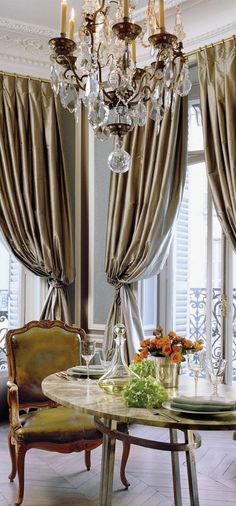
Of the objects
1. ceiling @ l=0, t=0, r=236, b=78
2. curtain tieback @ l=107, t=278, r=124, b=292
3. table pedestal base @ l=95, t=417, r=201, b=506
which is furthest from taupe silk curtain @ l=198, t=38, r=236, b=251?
table pedestal base @ l=95, t=417, r=201, b=506

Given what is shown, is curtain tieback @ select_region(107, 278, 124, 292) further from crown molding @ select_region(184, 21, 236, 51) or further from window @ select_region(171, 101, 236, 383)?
crown molding @ select_region(184, 21, 236, 51)

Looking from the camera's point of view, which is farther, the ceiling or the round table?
the ceiling

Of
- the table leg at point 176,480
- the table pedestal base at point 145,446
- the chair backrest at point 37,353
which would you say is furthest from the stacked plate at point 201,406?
the chair backrest at point 37,353

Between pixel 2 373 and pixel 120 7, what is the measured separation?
2.86 m

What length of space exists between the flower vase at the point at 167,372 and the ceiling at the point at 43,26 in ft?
8.28

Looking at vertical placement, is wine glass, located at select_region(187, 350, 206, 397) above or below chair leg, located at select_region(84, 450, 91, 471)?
above

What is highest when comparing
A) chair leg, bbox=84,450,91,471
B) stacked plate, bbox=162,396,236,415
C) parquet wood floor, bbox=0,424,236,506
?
stacked plate, bbox=162,396,236,415

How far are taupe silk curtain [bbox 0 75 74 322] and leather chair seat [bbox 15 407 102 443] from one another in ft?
5.71

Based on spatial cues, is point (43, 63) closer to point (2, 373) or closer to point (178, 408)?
point (2, 373)

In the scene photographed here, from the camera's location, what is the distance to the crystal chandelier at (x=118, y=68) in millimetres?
2416

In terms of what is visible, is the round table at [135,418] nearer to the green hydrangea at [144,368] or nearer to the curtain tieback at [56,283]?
the green hydrangea at [144,368]

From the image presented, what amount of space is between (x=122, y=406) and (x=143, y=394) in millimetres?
87

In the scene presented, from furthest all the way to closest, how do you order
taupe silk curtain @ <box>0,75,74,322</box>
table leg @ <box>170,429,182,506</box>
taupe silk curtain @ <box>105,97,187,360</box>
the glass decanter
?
taupe silk curtain @ <box>0,75,74,322</box>, taupe silk curtain @ <box>105,97,187,360</box>, table leg @ <box>170,429,182,506</box>, the glass decanter

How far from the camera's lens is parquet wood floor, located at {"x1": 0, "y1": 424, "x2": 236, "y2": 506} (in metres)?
2.86
